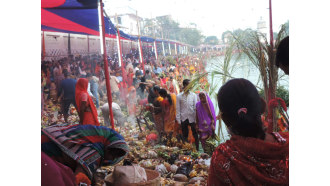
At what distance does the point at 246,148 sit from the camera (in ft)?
4.20

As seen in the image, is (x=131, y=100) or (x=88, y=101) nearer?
(x=88, y=101)

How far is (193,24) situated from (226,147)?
87.6 inches

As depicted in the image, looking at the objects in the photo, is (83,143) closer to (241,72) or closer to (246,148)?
(246,148)

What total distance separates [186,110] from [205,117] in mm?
248

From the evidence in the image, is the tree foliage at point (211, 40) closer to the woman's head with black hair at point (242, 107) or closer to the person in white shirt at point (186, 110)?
the person in white shirt at point (186, 110)

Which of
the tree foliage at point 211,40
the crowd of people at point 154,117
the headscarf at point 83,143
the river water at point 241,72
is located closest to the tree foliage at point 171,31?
the tree foliage at point 211,40

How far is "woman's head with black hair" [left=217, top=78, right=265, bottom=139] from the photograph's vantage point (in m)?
1.30

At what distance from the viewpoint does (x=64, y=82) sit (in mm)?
3252

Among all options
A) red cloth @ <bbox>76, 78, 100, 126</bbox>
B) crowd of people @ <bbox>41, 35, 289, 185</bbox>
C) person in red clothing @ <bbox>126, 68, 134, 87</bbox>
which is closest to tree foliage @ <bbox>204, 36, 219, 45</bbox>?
crowd of people @ <bbox>41, 35, 289, 185</bbox>

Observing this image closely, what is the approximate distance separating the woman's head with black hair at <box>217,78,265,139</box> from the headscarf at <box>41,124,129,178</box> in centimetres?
81

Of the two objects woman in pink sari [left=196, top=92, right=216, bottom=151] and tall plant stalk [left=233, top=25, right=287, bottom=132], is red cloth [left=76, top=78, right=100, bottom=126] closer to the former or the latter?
woman in pink sari [left=196, top=92, right=216, bottom=151]

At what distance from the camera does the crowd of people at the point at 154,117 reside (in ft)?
4.19

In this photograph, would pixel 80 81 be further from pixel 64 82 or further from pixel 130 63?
pixel 130 63

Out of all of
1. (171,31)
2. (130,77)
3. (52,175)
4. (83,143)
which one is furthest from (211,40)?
(52,175)
